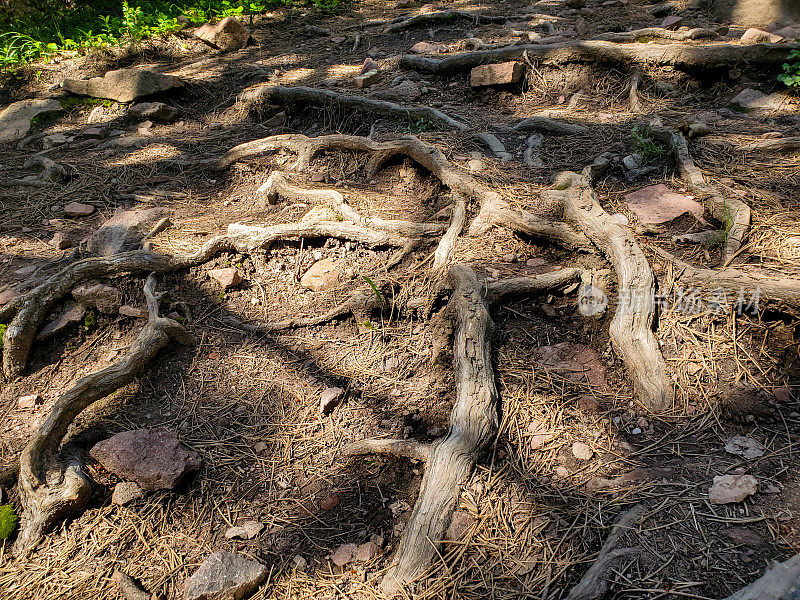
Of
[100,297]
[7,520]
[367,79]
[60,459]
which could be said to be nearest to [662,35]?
[367,79]

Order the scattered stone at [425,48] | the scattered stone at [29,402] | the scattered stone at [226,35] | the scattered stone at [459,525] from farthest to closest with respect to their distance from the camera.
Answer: the scattered stone at [226,35] → the scattered stone at [425,48] → the scattered stone at [29,402] → the scattered stone at [459,525]

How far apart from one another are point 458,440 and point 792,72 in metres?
4.22

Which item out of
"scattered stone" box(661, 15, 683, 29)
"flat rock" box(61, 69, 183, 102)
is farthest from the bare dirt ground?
"flat rock" box(61, 69, 183, 102)

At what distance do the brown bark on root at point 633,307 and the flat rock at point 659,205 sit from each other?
25 centimetres

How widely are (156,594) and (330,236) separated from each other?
7.10ft

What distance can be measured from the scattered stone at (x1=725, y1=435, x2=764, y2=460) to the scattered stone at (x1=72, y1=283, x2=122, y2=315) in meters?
3.21

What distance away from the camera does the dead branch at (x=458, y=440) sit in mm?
2018

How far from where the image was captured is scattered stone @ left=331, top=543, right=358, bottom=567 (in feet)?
7.06

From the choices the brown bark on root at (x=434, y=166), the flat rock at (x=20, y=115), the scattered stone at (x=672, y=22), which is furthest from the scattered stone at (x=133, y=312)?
the scattered stone at (x=672, y=22)

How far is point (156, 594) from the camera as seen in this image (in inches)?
83.2

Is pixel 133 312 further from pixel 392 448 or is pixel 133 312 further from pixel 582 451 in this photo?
pixel 582 451

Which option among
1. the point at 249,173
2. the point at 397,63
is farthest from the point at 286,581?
the point at 397,63

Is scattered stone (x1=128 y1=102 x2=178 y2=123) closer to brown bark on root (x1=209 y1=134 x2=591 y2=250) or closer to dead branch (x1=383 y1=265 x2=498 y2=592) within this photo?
brown bark on root (x1=209 y1=134 x2=591 y2=250)

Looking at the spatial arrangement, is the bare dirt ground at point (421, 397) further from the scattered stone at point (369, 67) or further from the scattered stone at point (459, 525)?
the scattered stone at point (369, 67)
